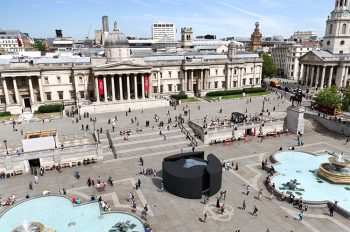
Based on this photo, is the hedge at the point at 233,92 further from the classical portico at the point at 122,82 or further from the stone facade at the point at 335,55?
the stone facade at the point at 335,55

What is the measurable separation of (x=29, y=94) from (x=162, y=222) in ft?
190

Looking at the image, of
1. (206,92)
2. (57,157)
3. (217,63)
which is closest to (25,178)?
(57,157)


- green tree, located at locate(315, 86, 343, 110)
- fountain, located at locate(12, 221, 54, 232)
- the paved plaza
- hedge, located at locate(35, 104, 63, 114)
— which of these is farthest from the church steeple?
fountain, located at locate(12, 221, 54, 232)

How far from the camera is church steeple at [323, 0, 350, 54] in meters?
98.1

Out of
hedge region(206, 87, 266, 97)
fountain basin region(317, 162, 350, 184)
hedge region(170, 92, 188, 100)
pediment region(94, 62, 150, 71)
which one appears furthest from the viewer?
hedge region(206, 87, 266, 97)

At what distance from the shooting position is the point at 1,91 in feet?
230

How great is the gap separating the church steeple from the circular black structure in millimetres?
88196

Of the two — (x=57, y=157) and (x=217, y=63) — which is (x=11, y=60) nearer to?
(x=57, y=157)

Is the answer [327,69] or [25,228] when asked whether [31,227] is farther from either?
[327,69]

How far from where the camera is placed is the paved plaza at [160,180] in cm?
2992

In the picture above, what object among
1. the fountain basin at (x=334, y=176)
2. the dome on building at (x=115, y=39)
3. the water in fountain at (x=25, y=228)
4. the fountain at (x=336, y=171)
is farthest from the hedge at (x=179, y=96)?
the water in fountain at (x=25, y=228)

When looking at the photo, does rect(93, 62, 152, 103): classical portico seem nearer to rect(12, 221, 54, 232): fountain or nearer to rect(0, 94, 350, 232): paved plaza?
rect(0, 94, 350, 232): paved plaza

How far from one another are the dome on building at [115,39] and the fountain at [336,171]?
5479 centimetres

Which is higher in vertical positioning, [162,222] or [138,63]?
[138,63]
